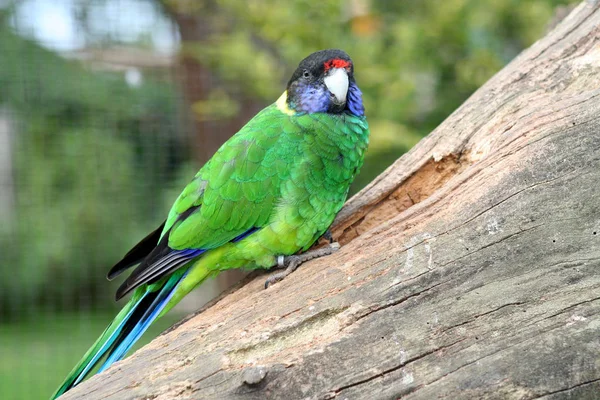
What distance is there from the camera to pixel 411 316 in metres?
1.74

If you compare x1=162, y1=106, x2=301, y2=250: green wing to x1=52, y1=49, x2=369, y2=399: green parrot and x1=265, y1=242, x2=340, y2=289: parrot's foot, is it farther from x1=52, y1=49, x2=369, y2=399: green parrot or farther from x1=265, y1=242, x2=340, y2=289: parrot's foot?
x1=265, y1=242, x2=340, y2=289: parrot's foot

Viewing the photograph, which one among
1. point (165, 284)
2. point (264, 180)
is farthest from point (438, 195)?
point (165, 284)

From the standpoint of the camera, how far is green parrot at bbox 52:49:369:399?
230 centimetres

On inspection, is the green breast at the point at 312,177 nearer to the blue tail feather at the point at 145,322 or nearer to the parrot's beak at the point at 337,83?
the parrot's beak at the point at 337,83

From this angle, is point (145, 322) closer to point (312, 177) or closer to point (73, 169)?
point (312, 177)

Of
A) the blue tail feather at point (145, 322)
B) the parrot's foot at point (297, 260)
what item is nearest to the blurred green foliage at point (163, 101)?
the parrot's foot at point (297, 260)

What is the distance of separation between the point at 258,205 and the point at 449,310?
0.89 metres

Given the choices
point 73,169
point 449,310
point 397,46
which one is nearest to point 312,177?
point 449,310

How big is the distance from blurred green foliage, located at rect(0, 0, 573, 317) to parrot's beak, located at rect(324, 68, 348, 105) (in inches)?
49.8

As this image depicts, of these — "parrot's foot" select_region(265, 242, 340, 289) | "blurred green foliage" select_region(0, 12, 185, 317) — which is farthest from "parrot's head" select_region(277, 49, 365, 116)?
"blurred green foliage" select_region(0, 12, 185, 317)

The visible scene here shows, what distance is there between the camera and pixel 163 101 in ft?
17.9

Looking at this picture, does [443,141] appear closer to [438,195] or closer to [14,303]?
[438,195]

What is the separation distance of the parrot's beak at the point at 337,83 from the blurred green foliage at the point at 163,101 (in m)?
1.27

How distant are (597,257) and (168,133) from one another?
438cm
